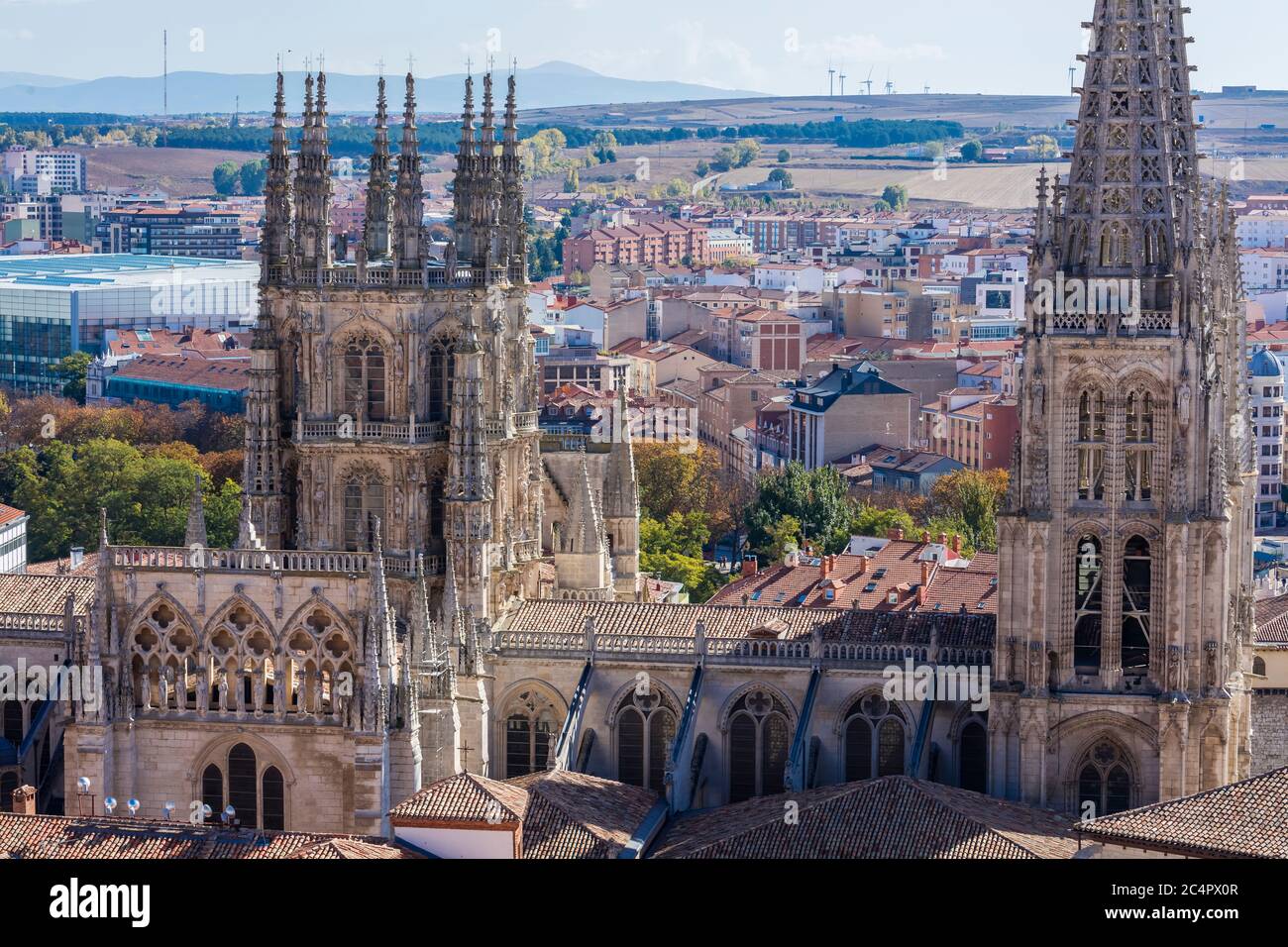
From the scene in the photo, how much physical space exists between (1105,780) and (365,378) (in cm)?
2435

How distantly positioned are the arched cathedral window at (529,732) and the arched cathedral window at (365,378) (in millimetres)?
9611

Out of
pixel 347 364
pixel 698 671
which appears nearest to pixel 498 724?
pixel 698 671

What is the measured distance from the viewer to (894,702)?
84438mm

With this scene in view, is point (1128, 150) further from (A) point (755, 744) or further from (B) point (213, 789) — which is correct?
(B) point (213, 789)

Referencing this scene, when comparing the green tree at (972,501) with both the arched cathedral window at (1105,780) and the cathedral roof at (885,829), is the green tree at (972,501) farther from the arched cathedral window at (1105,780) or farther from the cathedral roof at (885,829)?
the cathedral roof at (885,829)

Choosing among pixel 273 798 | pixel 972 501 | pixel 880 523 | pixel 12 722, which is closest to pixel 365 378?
pixel 12 722

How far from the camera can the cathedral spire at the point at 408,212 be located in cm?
9081

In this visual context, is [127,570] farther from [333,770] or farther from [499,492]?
[499,492]

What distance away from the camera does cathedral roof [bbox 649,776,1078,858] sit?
7438 cm

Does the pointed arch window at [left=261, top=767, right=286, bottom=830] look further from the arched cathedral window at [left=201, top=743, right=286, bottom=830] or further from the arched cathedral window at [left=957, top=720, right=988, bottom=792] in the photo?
the arched cathedral window at [left=957, top=720, right=988, bottom=792]

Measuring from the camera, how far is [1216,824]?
68500mm

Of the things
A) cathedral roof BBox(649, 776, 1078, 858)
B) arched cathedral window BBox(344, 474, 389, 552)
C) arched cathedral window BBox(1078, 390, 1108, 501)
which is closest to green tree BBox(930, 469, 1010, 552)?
arched cathedral window BBox(344, 474, 389, 552)

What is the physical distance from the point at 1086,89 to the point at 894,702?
56.8 feet

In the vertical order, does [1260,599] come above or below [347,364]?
below
